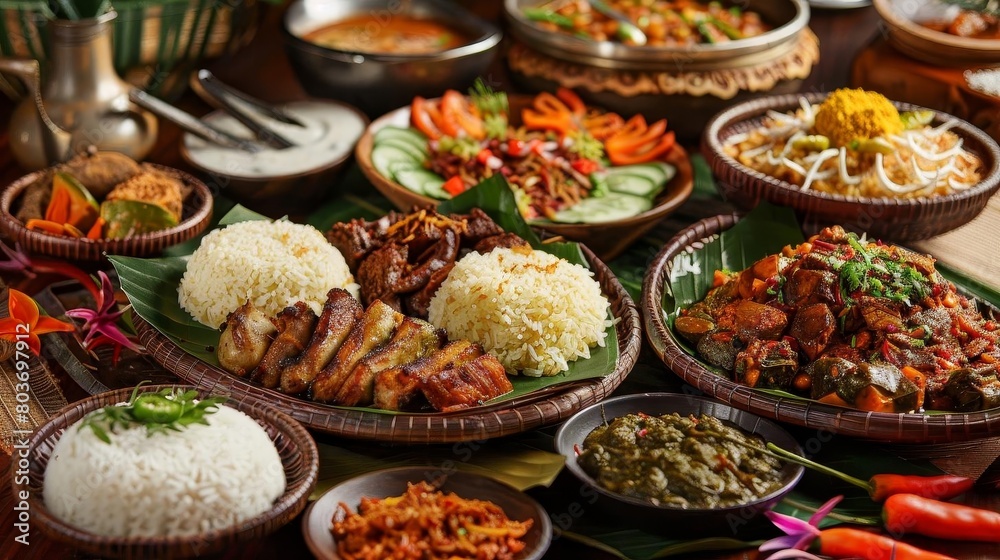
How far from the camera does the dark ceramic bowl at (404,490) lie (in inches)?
113

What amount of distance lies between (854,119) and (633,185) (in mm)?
1197

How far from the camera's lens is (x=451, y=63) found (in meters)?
6.15

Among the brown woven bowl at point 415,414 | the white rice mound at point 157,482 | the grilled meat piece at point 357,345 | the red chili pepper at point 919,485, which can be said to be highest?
the white rice mound at point 157,482

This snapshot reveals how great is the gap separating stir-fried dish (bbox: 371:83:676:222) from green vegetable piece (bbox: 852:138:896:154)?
103 cm

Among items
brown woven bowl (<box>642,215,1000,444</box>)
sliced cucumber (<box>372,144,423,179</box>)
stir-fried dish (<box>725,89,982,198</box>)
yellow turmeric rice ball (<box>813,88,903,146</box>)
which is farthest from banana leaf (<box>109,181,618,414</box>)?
yellow turmeric rice ball (<box>813,88,903,146</box>)

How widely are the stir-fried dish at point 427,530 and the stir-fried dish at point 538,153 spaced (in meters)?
2.24

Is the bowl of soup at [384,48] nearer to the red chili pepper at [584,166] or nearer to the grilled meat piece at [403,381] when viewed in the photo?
the red chili pepper at [584,166]

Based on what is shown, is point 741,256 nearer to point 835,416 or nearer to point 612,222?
point 612,222

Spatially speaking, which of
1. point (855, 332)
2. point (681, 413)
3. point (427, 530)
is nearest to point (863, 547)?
point (681, 413)

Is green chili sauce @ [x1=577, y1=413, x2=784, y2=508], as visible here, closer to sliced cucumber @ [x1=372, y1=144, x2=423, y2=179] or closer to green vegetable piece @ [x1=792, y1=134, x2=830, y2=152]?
green vegetable piece @ [x1=792, y1=134, x2=830, y2=152]

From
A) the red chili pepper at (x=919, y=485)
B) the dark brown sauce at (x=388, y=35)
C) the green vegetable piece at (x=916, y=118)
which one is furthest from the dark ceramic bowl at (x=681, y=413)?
the dark brown sauce at (x=388, y=35)

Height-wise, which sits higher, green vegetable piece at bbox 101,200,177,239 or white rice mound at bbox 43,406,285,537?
white rice mound at bbox 43,406,285,537

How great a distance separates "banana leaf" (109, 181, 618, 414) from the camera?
371 cm

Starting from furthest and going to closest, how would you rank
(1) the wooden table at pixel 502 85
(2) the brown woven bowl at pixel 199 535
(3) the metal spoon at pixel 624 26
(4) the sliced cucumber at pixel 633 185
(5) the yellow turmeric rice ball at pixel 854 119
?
(3) the metal spoon at pixel 624 26 < (4) the sliced cucumber at pixel 633 185 < (5) the yellow turmeric rice ball at pixel 854 119 < (1) the wooden table at pixel 502 85 < (2) the brown woven bowl at pixel 199 535
